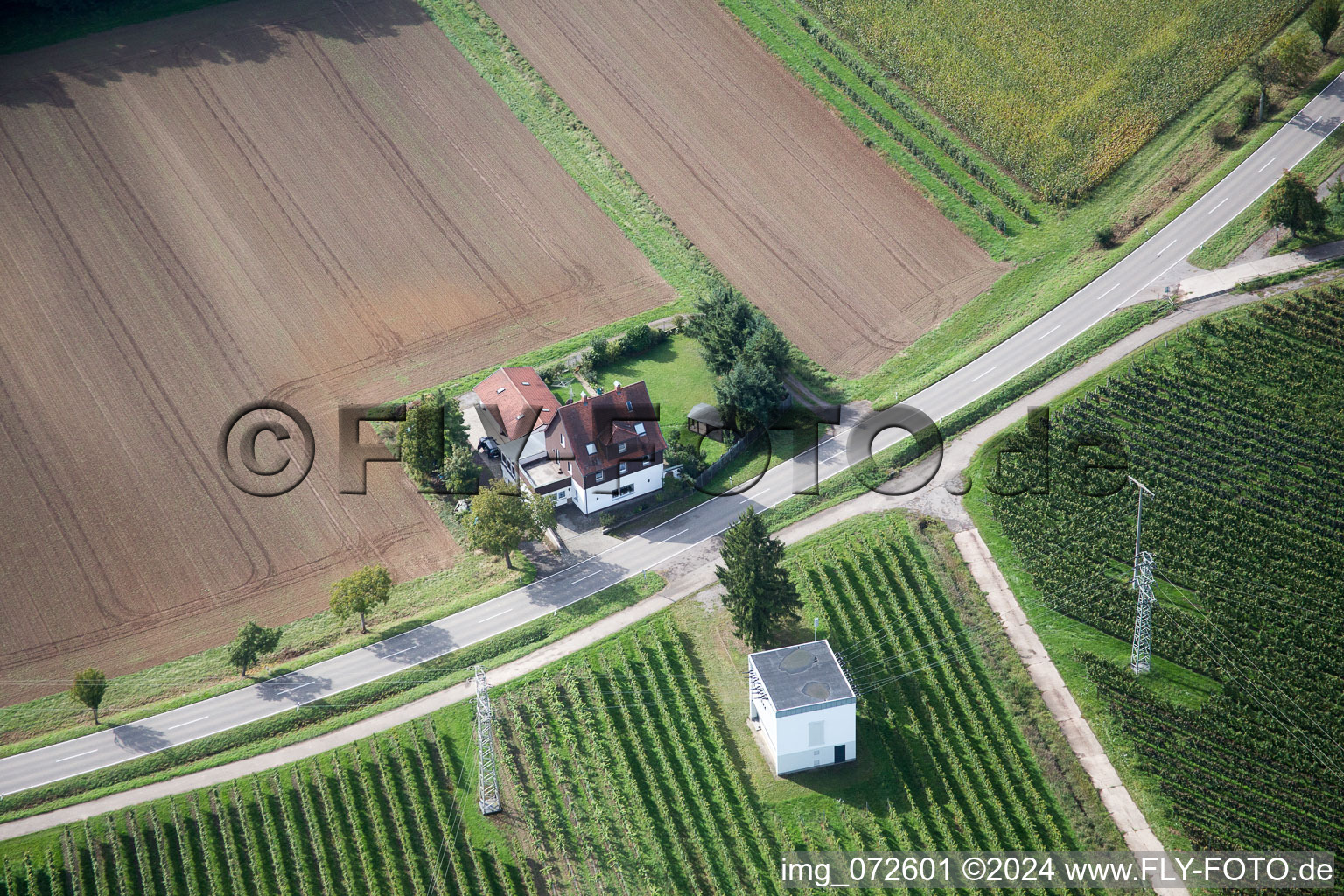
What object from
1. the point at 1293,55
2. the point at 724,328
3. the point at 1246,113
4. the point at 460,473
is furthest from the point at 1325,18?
the point at 460,473

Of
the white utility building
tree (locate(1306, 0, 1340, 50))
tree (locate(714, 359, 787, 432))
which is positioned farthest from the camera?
tree (locate(1306, 0, 1340, 50))

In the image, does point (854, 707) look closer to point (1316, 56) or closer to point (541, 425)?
point (541, 425)

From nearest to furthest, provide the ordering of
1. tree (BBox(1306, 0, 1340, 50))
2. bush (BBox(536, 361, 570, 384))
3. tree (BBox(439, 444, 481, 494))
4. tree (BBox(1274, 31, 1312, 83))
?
tree (BBox(439, 444, 481, 494)), bush (BBox(536, 361, 570, 384)), tree (BBox(1274, 31, 1312, 83)), tree (BBox(1306, 0, 1340, 50))

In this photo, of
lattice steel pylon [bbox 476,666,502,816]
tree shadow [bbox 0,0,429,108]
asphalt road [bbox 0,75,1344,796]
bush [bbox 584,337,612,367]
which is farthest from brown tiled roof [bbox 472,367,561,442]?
tree shadow [bbox 0,0,429,108]

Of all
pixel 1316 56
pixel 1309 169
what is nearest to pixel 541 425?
pixel 1309 169

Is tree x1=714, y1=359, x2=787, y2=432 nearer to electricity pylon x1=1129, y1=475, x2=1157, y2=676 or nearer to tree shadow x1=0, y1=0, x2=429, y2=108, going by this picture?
electricity pylon x1=1129, y1=475, x2=1157, y2=676

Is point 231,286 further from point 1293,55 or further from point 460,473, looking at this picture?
point 1293,55
